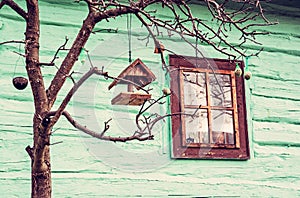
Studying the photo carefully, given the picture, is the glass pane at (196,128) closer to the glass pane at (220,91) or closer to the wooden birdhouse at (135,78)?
the glass pane at (220,91)

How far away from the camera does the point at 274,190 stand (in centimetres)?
367

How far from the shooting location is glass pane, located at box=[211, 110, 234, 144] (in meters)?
3.63

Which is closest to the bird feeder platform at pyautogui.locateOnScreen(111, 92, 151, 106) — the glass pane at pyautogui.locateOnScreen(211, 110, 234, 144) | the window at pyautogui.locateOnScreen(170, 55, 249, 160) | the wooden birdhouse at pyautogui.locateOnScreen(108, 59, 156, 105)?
the wooden birdhouse at pyautogui.locateOnScreen(108, 59, 156, 105)

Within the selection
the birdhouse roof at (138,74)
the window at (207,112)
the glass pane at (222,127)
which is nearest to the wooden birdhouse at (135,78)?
the birdhouse roof at (138,74)

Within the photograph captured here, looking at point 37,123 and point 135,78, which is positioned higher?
point 135,78

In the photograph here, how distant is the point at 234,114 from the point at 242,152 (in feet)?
0.85

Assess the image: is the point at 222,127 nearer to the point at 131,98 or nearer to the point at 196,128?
the point at 196,128

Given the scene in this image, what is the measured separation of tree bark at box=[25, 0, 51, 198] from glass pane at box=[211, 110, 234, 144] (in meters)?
1.78

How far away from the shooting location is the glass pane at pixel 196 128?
3570mm

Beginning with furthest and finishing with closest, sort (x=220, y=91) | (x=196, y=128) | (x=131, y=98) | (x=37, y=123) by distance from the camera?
(x=220, y=91) < (x=196, y=128) < (x=131, y=98) < (x=37, y=123)

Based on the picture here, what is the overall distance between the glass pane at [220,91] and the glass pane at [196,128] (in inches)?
5.8

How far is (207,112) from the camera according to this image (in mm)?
3635

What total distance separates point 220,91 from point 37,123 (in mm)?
1921

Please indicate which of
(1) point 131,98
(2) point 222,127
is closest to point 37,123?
(1) point 131,98
